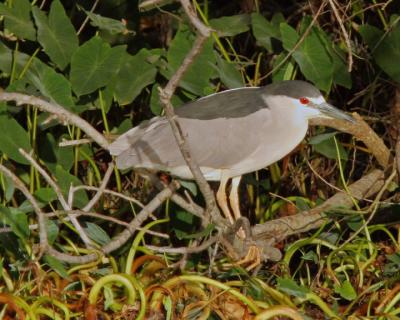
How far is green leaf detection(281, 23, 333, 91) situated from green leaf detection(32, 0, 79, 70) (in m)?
0.83

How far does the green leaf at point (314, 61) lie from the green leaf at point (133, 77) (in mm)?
558

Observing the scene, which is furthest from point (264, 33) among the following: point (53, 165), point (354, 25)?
point (53, 165)

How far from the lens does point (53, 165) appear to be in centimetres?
391

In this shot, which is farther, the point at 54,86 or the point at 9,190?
the point at 54,86

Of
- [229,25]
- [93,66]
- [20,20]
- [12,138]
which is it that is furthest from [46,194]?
[229,25]

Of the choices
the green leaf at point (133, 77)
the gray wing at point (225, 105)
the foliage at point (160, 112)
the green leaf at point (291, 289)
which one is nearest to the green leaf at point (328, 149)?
the foliage at point (160, 112)

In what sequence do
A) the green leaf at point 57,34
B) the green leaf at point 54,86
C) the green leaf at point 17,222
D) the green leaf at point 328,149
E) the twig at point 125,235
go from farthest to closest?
the green leaf at point 328,149, the green leaf at point 57,34, the green leaf at point 54,86, the green leaf at point 17,222, the twig at point 125,235

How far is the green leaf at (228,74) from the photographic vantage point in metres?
3.76

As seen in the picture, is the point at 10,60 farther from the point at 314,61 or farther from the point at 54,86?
the point at 314,61

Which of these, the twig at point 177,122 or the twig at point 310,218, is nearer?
the twig at point 177,122

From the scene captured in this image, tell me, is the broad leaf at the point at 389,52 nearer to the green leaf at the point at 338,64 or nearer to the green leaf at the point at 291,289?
the green leaf at the point at 338,64

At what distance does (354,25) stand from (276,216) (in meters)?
0.82

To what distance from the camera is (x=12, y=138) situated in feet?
11.8

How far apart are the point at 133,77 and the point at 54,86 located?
36 cm
